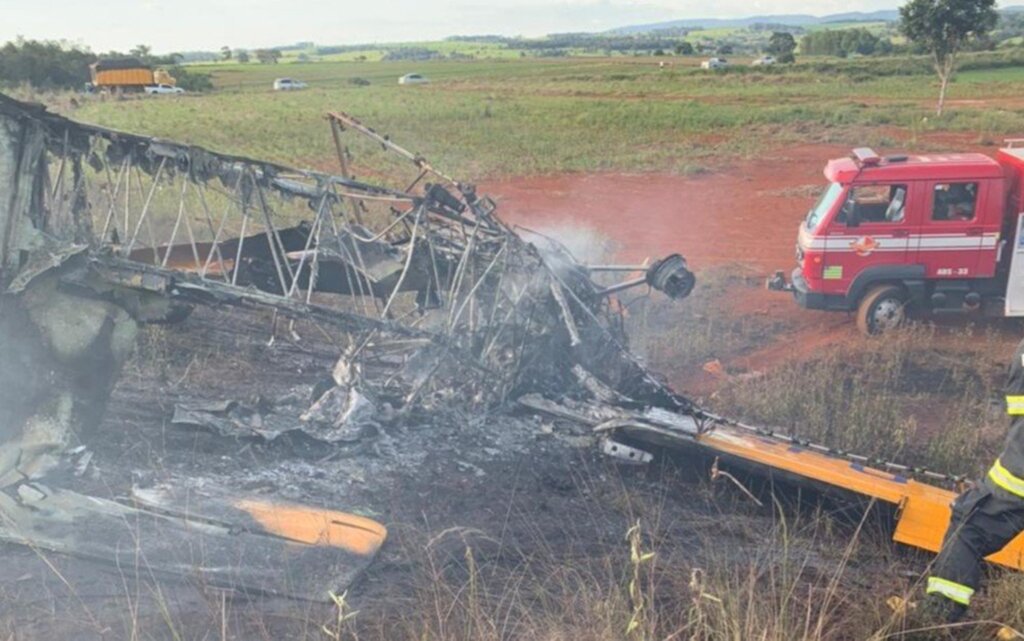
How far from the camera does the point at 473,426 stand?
27.7 ft

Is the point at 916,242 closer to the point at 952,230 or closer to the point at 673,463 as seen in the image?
the point at 952,230

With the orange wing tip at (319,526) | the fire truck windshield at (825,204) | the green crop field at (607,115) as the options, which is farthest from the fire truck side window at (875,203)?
the green crop field at (607,115)

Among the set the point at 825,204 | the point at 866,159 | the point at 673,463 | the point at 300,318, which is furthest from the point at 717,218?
the point at 300,318

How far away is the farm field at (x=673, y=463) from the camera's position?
4.73m

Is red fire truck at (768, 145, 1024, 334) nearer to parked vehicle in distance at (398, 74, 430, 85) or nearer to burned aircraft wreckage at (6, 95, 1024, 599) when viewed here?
burned aircraft wreckage at (6, 95, 1024, 599)

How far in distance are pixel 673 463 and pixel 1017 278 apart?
678 centimetres

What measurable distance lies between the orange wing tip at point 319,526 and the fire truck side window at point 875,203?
856 cm

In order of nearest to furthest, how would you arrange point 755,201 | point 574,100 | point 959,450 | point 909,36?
point 959,450
point 755,201
point 909,36
point 574,100

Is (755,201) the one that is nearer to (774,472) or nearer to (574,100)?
(774,472)

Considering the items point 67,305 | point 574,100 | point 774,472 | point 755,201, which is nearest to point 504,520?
point 774,472

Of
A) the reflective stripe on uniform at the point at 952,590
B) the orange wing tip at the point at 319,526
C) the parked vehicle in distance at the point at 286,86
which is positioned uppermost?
the parked vehicle in distance at the point at 286,86

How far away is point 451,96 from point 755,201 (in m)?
35.7

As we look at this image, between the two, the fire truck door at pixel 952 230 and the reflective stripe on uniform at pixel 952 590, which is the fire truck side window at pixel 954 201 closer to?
the fire truck door at pixel 952 230

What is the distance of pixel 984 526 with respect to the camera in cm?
489
